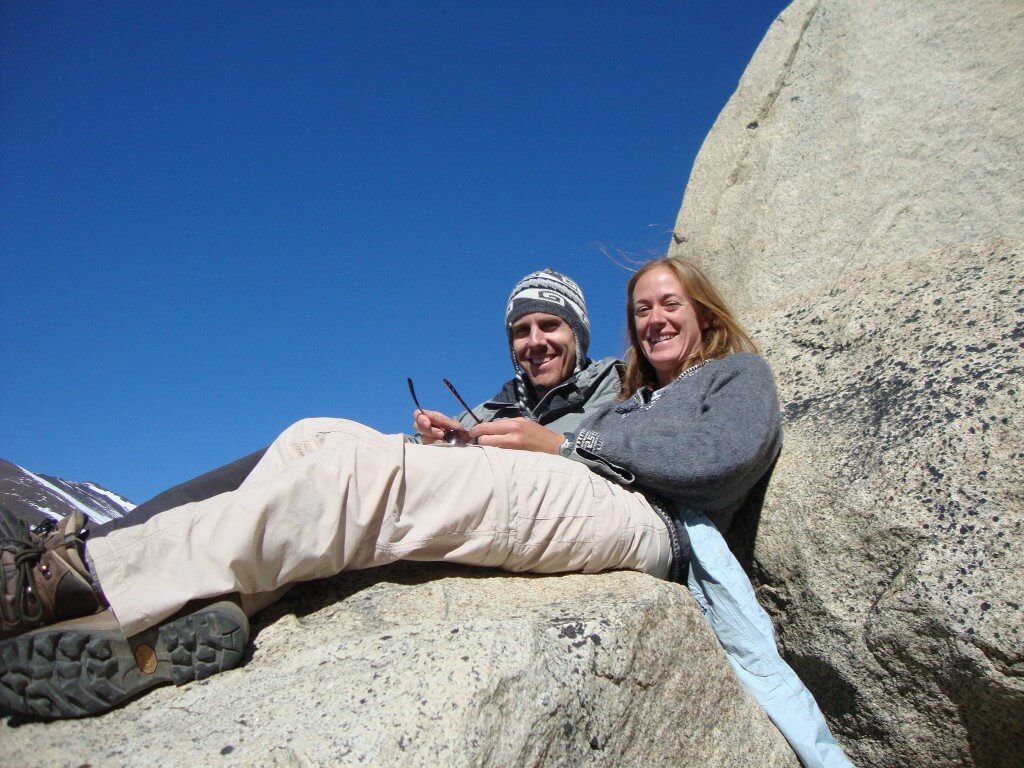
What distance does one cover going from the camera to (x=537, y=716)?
2.22 metres

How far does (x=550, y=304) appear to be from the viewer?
4.64 metres

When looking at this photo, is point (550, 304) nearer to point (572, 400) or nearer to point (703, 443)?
point (572, 400)

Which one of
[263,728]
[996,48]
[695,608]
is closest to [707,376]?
[695,608]

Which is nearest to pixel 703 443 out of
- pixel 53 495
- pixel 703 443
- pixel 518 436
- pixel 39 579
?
pixel 703 443

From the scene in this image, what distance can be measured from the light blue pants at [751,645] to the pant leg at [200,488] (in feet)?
5.56

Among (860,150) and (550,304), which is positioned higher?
(860,150)

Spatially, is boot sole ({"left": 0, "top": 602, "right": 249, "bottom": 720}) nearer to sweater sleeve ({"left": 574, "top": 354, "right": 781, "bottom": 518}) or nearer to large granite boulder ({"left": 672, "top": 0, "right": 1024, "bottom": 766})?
sweater sleeve ({"left": 574, "top": 354, "right": 781, "bottom": 518})

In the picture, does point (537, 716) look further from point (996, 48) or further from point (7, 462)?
point (996, 48)

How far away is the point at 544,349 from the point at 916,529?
2.25m

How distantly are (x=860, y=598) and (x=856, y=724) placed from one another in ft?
1.60

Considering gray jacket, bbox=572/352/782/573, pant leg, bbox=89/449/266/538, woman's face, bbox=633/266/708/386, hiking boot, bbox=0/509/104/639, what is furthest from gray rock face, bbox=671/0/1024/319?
hiking boot, bbox=0/509/104/639

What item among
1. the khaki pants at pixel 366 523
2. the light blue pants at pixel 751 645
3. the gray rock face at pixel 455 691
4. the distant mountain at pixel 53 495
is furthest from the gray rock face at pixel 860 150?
the distant mountain at pixel 53 495

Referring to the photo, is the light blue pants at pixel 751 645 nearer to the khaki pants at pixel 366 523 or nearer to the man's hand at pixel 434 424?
the khaki pants at pixel 366 523

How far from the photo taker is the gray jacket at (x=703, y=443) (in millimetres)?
3002
